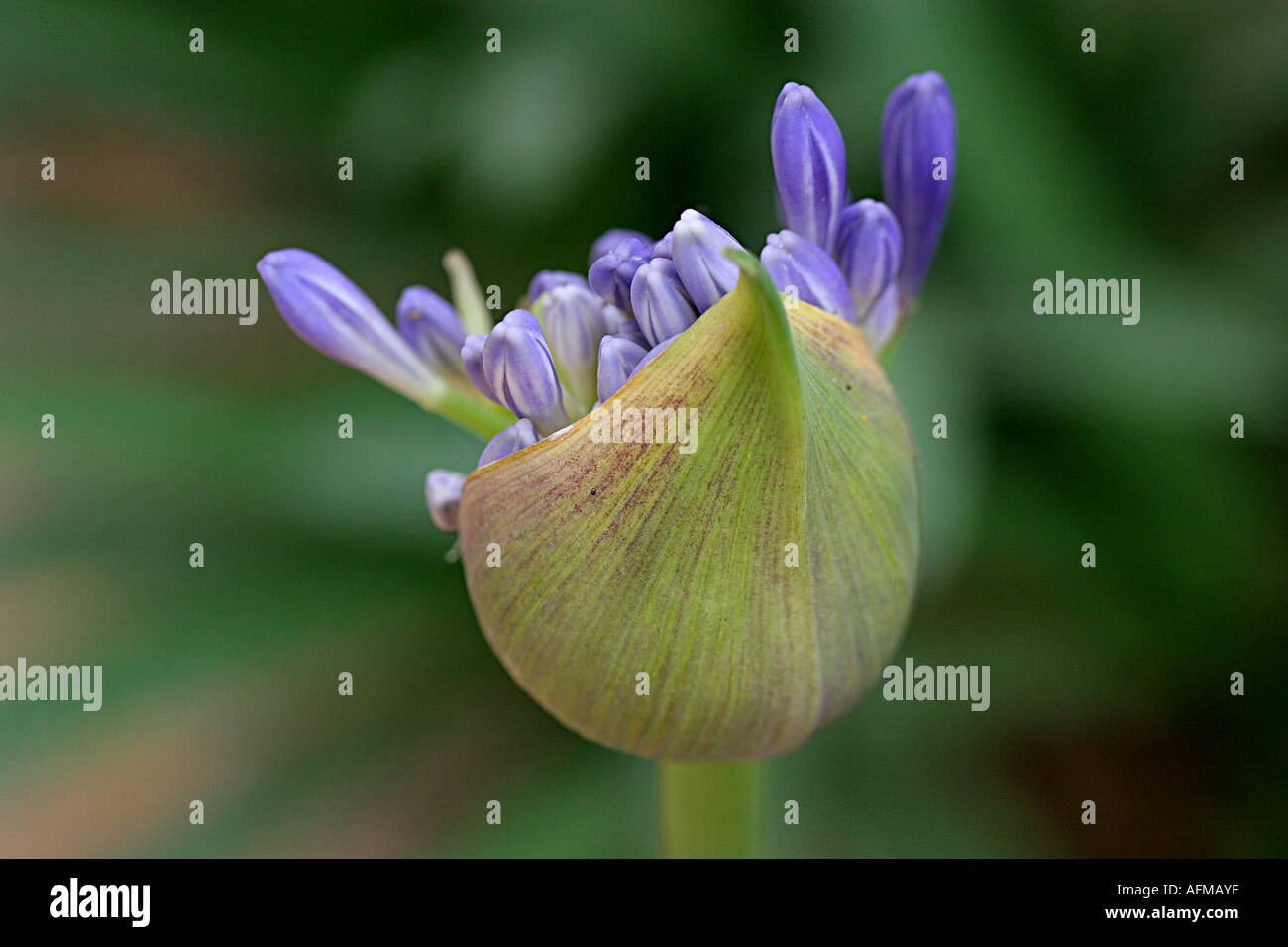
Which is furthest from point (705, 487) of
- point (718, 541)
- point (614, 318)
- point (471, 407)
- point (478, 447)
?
point (478, 447)

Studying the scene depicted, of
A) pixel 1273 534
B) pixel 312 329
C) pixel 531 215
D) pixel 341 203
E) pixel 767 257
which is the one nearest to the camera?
pixel 767 257

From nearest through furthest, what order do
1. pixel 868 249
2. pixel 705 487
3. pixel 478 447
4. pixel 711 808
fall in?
pixel 705 487, pixel 868 249, pixel 711 808, pixel 478 447

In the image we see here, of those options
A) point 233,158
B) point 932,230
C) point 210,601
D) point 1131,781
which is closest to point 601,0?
point 233,158

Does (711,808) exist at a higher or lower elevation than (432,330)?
lower

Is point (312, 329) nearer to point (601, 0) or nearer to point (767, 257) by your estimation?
point (767, 257)

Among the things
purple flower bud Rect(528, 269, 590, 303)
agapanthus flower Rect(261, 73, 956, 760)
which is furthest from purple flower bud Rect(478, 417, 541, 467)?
purple flower bud Rect(528, 269, 590, 303)

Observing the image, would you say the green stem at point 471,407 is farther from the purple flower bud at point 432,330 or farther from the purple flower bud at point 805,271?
the purple flower bud at point 805,271

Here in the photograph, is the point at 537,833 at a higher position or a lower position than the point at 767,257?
lower

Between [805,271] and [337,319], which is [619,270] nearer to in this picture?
[805,271]
